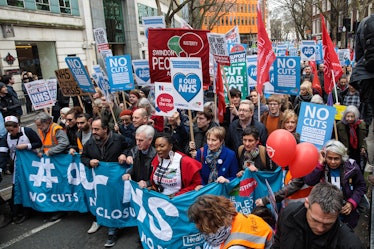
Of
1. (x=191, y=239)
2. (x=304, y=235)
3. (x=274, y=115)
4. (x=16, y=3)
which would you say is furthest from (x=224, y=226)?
(x=16, y=3)

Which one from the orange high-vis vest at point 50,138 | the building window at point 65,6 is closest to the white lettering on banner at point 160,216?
the orange high-vis vest at point 50,138

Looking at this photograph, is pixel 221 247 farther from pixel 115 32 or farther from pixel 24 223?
pixel 115 32

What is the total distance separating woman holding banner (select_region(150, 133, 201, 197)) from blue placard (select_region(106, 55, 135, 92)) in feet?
12.4

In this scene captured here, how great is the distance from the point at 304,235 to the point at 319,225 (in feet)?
0.56

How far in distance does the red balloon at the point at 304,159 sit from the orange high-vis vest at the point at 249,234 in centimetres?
67

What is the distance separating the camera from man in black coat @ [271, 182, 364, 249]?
2.05m

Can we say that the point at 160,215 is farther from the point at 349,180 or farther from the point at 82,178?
the point at 349,180

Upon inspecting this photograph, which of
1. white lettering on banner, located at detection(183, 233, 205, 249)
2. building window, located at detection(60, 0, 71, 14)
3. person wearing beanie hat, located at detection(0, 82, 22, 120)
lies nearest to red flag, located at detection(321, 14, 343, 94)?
white lettering on banner, located at detection(183, 233, 205, 249)

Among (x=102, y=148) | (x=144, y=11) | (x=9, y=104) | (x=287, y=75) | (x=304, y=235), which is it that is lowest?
(x=304, y=235)

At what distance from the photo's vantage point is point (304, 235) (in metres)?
2.20

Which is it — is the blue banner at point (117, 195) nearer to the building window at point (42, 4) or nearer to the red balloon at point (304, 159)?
the red balloon at point (304, 159)

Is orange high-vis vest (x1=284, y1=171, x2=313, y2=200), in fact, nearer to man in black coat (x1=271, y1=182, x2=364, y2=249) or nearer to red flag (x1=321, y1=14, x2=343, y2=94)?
man in black coat (x1=271, y1=182, x2=364, y2=249)

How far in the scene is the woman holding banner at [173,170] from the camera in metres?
3.76

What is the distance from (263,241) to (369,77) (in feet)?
5.53
